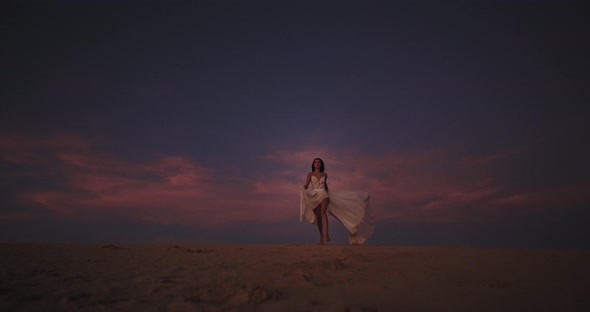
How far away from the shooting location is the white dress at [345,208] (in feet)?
38.9

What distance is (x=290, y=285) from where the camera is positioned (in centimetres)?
362

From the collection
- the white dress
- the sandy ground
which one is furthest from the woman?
the sandy ground

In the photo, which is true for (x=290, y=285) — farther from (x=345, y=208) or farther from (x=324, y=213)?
(x=345, y=208)

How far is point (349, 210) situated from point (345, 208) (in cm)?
17

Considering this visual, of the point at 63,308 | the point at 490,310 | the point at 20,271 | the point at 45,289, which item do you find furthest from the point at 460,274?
the point at 20,271

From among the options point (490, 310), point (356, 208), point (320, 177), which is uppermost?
point (320, 177)

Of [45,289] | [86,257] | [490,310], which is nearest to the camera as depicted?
[490,310]

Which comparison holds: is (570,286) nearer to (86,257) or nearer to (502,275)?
(502,275)

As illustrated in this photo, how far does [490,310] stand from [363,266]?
85.5 inches

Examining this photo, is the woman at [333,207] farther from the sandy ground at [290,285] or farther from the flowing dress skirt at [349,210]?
the sandy ground at [290,285]

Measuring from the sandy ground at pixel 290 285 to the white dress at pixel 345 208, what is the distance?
6387mm

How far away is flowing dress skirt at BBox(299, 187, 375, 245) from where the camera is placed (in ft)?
39.1

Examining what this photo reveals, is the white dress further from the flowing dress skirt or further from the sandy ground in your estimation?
the sandy ground

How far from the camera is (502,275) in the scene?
4.29 m
